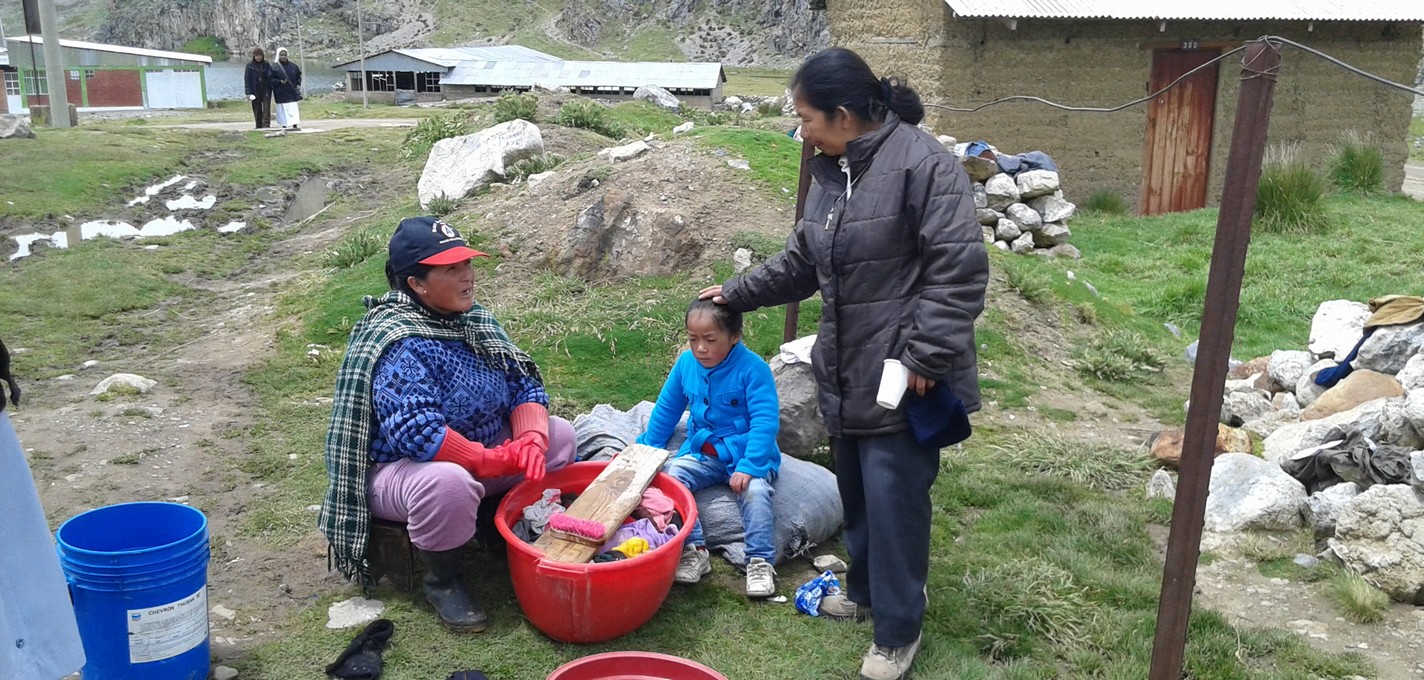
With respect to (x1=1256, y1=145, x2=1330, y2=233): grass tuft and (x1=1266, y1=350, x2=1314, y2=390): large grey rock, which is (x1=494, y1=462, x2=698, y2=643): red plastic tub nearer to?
(x1=1266, y1=350, x2=1314, y2=390): large grey rock

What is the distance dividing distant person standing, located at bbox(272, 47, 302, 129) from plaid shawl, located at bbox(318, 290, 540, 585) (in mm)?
18552

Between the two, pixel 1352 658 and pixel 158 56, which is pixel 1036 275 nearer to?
pixel 1352 658

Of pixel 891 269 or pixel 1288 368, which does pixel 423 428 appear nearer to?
pixel 891 269

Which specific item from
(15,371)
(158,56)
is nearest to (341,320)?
(15,371)

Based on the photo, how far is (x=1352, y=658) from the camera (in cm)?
367

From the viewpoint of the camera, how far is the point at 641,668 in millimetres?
3270

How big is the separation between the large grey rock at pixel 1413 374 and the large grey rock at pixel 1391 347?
25 centimetres

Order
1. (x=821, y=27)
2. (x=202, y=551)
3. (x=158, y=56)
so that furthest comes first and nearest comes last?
(x=821, y=27) < (x=158, y=56) < (x=202, y=551)

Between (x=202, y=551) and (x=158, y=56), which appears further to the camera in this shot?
(x=158, y=56)

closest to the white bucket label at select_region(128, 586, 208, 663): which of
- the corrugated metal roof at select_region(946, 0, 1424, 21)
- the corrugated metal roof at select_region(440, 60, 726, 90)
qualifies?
the corrugated metal roof at select_region(946, 0, 1424, 21)

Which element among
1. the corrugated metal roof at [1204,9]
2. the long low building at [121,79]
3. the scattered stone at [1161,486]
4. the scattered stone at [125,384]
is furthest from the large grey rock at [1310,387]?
the long low building at [121,79]

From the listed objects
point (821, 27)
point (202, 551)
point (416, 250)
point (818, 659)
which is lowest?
point (818, 659)

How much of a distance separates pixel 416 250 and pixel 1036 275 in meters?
6.33

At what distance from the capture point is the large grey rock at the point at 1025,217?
11852mm
